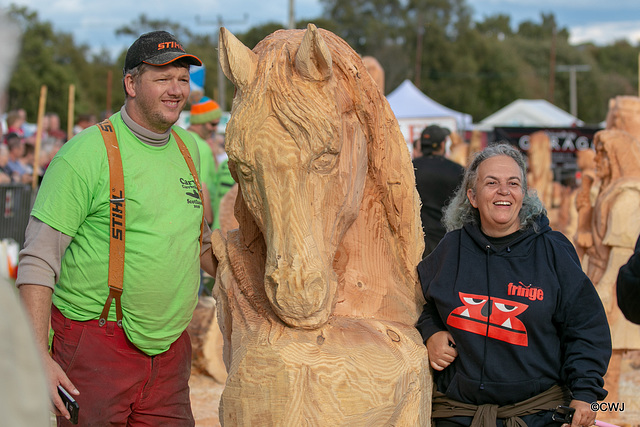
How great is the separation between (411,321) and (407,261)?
208mm

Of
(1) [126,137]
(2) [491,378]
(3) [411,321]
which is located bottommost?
(2) [491,378]

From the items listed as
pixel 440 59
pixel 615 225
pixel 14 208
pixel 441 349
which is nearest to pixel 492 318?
pixel 441 349

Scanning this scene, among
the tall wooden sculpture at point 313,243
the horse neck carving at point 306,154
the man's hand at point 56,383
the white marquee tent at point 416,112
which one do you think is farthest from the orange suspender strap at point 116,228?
the white marquee tent at point 416,112

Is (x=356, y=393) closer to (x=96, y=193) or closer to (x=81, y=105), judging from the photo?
(x=96, y=193)

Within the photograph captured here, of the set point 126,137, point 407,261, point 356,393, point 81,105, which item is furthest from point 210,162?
point 81,105

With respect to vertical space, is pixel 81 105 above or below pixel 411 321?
above

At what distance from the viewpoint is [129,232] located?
2.44 metres

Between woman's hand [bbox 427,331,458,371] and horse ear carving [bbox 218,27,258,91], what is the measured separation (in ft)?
3.43

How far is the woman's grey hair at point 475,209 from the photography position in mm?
2371

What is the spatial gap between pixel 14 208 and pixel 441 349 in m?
8.71

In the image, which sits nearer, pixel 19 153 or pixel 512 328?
pixel 512 328

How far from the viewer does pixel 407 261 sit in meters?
2.34

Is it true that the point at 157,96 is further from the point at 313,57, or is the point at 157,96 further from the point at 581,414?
the point at 581,414

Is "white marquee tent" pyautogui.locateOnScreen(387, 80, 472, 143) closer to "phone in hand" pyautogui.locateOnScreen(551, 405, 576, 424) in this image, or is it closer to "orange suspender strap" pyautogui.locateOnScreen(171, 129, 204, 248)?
"orange suspender strap" pyautogui.locateOnScreen(171, 129, 204, 248)
